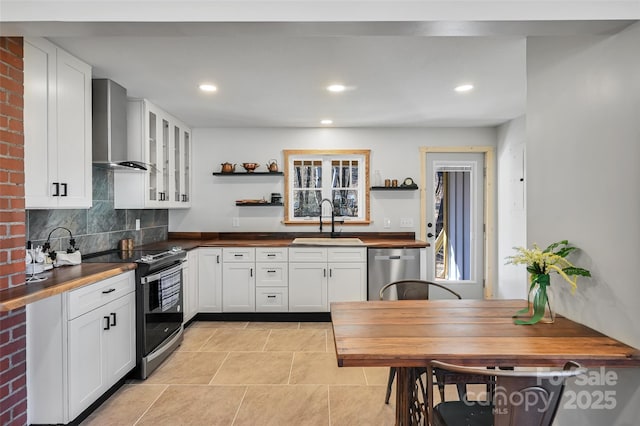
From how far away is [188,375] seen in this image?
122 inches

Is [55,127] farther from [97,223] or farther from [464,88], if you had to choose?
[464,88]

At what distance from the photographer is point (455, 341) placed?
1.62 metres

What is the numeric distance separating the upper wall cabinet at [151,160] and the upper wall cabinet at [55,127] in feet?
2.82

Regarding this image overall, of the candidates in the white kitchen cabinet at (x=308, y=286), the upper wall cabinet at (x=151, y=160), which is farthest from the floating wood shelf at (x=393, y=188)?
the upper wall cabinet at (x=151, y=160)

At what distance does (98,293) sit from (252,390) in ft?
4.16

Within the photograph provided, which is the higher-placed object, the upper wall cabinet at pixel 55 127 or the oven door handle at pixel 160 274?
the upper wall cabinet at pixel 55 127

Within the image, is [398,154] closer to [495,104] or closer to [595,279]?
[495,104]

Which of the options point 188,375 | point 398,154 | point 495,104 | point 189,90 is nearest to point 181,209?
point 189,90

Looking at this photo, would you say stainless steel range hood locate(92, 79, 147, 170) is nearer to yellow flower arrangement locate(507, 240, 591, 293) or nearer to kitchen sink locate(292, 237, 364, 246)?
kitchen sink locate(292, 237, 364, 246)

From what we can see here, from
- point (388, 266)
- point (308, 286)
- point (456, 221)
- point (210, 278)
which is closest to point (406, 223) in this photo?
point (456, 221)

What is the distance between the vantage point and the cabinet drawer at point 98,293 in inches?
89.9

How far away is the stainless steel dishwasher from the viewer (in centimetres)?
449

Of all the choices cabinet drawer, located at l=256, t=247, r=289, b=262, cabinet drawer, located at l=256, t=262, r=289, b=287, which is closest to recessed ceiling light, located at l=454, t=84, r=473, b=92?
cabinet drawer, located at l=256, t=247, r=289, b=262

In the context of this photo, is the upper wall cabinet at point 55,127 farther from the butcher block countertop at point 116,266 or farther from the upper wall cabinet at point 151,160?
the upper wall cabinet at point 151,160
